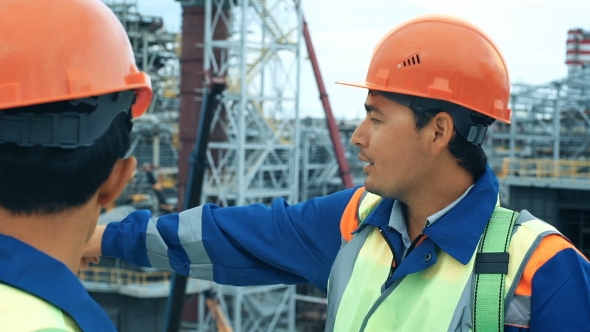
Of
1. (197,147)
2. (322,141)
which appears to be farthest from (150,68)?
(197,147)

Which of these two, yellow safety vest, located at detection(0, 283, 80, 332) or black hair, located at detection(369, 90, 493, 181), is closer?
yellow safety vest, located at detection(0, 283, 80, 332)

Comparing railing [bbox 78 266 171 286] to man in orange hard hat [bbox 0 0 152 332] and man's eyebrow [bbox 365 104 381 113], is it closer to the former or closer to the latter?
man's eyebrow [bbox 365 104 381 113]

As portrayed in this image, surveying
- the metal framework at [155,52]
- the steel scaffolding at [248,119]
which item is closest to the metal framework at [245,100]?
the steel scaffolding at [248,119]

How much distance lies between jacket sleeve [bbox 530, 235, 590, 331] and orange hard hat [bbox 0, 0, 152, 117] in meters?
1.11

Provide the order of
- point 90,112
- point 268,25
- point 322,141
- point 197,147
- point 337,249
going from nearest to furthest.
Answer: point 90,112 → point 337,249 → point 197,147 → point 268,25 → point 322,141

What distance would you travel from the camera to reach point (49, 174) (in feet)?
3.73

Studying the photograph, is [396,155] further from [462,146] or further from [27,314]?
[27,314]

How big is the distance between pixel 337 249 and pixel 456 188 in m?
0.47

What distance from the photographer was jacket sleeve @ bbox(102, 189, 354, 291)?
85.0 inches

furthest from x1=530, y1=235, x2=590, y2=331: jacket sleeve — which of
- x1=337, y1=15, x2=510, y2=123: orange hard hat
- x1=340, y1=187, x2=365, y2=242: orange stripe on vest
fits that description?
x1=340, y1=187, x2=365, y2=242: orange stripe on vest

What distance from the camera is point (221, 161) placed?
1507 cm

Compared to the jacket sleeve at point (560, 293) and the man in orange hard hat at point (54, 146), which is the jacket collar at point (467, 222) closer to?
the jacket sleeve at point (560, 293)

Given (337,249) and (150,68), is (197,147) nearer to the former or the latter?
(337,249)

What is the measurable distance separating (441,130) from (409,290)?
0.49 metres
